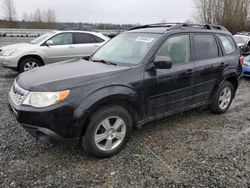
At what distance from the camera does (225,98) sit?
5219 millimetres

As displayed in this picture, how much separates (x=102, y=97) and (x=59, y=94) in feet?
1.70

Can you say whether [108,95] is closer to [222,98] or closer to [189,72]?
[189,72]

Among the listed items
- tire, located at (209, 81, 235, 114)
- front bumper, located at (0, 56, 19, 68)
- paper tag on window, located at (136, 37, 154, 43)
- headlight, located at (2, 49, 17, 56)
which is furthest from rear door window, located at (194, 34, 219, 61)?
headlight, located at (2, 49, 17, 56)

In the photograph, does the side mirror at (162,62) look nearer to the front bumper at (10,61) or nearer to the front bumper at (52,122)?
the front bumper at (52,122)

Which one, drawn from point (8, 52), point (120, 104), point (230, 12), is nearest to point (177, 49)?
point (120, 104)

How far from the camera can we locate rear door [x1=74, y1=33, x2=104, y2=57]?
8867mm

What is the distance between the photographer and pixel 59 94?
2.96 m

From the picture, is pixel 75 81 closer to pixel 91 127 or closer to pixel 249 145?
pixel 91 127

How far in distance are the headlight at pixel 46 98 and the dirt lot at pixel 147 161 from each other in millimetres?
842

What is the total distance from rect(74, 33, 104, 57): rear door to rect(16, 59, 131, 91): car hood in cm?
510

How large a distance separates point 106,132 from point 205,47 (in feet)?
8.09

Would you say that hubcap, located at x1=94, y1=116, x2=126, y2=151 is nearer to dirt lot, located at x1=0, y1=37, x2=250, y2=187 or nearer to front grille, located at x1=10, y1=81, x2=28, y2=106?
dirt lot, located at x1=0, y1=37, x2=250, y2=187

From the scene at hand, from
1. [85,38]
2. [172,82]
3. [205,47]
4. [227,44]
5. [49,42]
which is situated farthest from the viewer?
[85,38]

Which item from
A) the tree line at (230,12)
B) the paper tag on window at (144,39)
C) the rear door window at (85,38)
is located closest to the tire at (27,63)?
the rear door window at (85,38)
